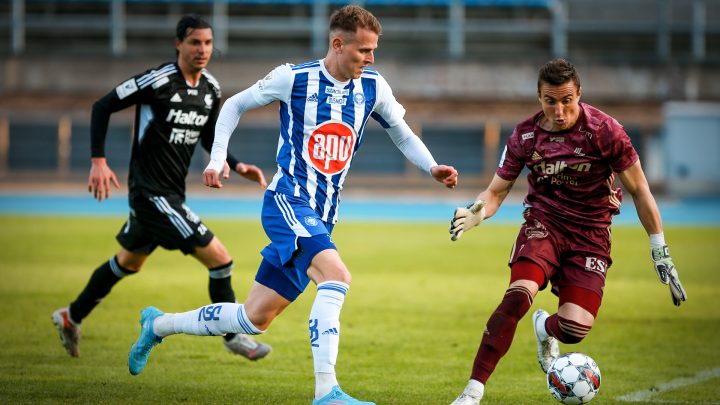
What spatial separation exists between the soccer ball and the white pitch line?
2.02 ft

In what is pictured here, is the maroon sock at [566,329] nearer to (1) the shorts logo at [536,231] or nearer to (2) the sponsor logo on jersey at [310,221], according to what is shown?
(1) the shorts logo at [536,231]

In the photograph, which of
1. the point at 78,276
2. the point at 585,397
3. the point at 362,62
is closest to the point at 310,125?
the point at 362,62

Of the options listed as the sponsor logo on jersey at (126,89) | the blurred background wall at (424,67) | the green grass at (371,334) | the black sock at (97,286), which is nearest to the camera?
the green grass at (371,334)

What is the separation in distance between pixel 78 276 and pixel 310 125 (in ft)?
25.6

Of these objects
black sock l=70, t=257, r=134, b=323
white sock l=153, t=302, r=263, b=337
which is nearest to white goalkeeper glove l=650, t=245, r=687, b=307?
white sock l=153, t=302, r=263, b=337

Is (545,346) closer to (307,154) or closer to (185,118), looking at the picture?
(307,154)

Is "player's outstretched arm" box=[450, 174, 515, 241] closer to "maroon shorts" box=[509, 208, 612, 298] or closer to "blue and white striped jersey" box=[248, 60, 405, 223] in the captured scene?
"maroon shorts" box=[509, 208, 612, 298]

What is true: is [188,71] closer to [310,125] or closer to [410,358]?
[310,125]

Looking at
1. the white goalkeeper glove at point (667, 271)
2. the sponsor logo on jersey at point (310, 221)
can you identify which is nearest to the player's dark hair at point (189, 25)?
the sponsor logo on jersey at point (310, 221)

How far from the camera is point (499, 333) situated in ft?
19.4

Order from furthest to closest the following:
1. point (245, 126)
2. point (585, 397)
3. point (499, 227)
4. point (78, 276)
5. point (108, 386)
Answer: point (245, 126), point (499, 227), point (78, 276), point (108, 386), point (585, 397)

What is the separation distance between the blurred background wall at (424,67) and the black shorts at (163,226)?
21.4 metres

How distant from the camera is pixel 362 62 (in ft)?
20.1

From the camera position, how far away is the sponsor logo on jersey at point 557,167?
6293mm
